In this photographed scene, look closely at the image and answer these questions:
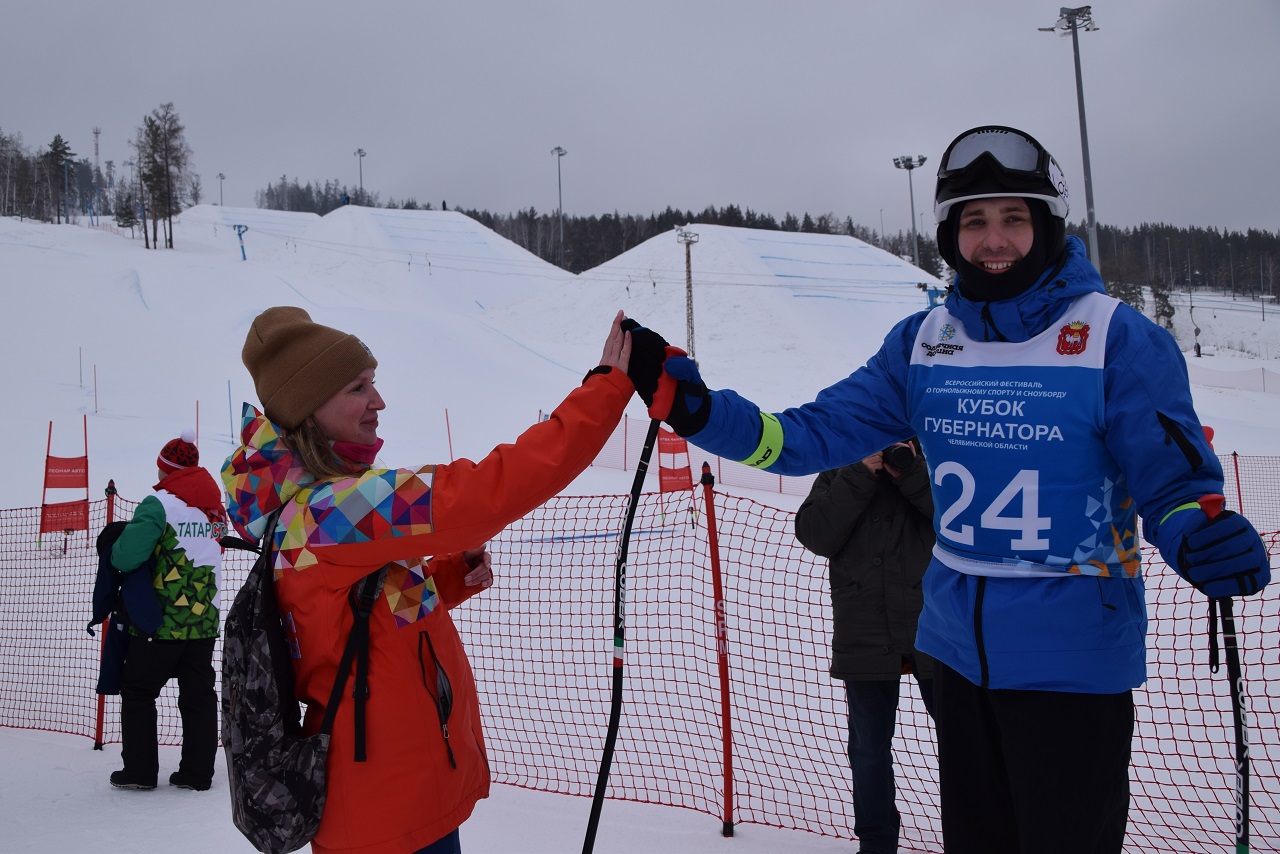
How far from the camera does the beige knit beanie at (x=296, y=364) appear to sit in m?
2.07

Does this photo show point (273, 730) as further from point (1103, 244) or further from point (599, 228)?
point (1103, 244)

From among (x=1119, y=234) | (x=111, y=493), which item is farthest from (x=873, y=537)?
(x=1119, y=234)

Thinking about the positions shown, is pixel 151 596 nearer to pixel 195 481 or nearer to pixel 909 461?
pixel 195 481

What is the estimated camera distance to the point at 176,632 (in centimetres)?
438

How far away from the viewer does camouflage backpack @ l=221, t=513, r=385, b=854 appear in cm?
188

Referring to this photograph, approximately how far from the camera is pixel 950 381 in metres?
2.00

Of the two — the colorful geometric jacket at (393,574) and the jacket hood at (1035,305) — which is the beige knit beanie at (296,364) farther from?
Result: the jacket hood at (1035,305)

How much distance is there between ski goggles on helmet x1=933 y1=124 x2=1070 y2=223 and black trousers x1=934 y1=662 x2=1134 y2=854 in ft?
3.57

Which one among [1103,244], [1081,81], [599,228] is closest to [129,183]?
[599,228]

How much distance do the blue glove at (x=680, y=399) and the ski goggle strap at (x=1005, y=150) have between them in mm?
796

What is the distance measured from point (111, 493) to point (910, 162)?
42.7m

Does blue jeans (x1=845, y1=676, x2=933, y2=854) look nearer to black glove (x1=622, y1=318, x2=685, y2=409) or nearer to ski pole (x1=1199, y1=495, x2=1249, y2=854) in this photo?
ski pole (x1=1199, y1=495, x2=1249, y2=854)

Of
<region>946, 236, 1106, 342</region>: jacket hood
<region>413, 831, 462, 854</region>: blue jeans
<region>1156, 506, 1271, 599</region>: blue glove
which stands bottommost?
<region>413, 831, 462, 854</region>: blue jeans

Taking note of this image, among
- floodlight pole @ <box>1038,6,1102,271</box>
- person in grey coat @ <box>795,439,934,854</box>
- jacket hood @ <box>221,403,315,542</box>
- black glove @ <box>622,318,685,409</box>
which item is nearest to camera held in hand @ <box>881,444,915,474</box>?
person in grey coat @ <box>795,439,934,854</box>
